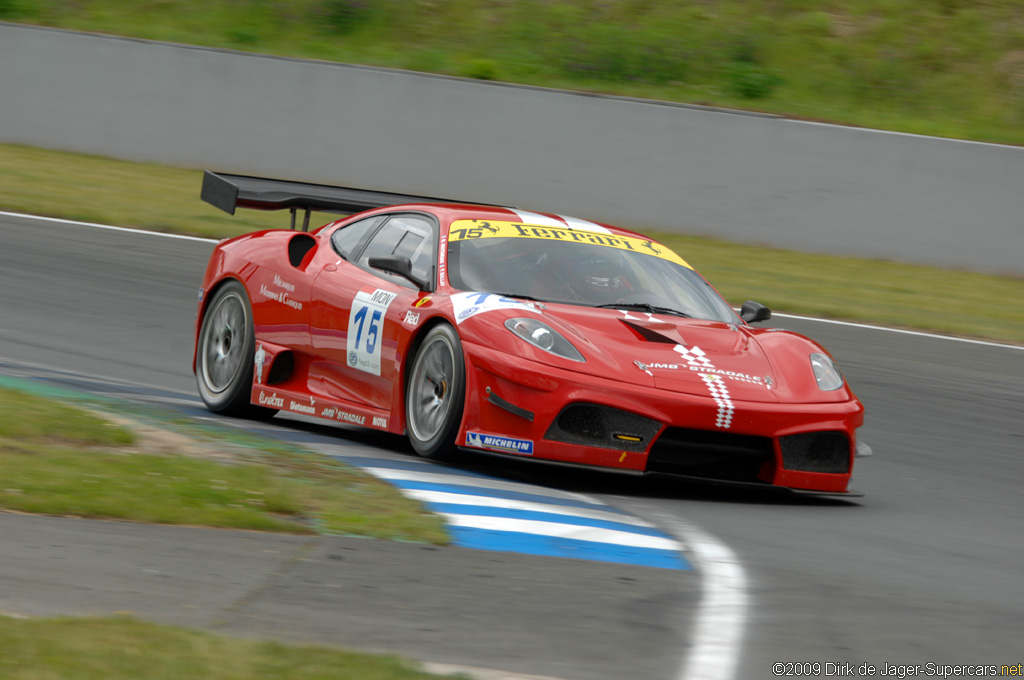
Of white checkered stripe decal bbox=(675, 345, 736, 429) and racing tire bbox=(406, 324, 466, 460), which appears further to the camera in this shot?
racing tire bbox=(406, 324, 466, 460)

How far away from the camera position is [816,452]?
6355 mm

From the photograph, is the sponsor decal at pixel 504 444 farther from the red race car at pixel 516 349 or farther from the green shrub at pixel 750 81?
the green shrub at pixel 750 81

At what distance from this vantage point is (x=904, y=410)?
935 cm

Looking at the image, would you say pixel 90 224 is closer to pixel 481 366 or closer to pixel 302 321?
pixel 302 321

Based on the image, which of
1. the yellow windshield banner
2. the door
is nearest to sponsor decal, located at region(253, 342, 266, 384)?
the door

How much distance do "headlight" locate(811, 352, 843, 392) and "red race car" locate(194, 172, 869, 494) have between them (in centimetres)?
1

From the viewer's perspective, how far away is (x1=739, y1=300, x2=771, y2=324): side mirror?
7.29 m

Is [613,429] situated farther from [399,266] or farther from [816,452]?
[399,266]

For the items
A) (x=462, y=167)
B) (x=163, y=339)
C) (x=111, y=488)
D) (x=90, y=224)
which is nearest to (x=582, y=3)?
(x=462, y=167)

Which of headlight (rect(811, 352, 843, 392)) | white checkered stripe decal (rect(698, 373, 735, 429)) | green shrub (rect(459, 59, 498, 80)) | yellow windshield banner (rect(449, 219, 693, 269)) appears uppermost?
green shrub (rect(459, 59, 498, 80))

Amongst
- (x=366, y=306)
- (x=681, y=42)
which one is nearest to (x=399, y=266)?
(x=366, y=306)

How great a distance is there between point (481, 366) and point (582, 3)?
55.7 ft

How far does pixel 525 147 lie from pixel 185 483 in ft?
39.3

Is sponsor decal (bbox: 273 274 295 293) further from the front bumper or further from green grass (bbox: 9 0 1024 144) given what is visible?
green grass (bbox: 9 0 1024 144)
